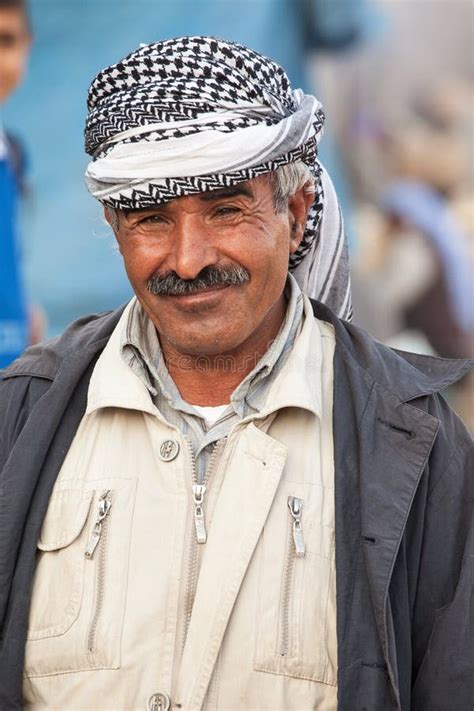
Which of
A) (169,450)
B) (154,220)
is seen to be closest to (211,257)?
(154,220)

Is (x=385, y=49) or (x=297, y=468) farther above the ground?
(x=385, y=49)

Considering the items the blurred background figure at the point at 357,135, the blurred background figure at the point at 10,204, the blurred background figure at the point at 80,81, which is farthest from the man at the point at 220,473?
the blurred background figure at the point at 80,81

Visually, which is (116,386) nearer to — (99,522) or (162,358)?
(162,358)

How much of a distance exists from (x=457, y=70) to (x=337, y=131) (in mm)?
677

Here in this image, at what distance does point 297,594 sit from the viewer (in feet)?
7.54

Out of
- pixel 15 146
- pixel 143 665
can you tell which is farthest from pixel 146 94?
pixel 15 146

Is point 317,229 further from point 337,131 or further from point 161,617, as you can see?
point 337,131

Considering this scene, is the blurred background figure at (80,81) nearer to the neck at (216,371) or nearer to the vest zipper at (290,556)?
the neck at (216,371)

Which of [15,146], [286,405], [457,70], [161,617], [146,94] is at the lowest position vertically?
[161,617]

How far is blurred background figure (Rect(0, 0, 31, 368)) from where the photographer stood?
455 centimetres

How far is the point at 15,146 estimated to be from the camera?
198 inches

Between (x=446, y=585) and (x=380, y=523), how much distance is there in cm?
21

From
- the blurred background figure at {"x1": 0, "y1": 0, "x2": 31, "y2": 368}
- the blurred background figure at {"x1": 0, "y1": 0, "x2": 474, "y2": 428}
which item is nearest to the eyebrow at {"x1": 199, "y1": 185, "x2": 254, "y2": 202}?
the blurred background figure at {"x1": 0, "y1": 0, "x2": 31, "y2": 368}

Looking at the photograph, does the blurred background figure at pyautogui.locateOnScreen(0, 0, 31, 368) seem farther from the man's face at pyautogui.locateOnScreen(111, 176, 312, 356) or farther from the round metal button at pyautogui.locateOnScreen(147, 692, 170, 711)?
the round metal button at pyautogui.locateOnScreen(147, 692, 170, 711)
